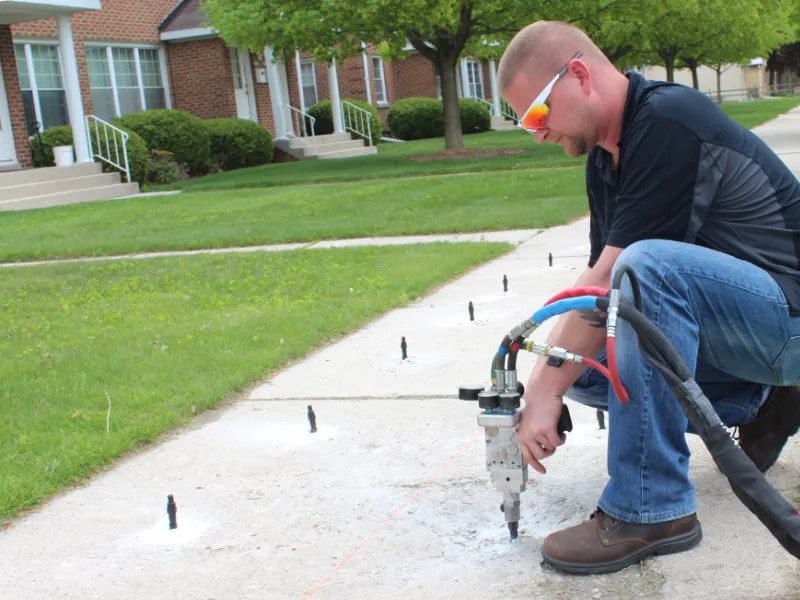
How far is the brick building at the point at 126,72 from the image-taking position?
2031 cm

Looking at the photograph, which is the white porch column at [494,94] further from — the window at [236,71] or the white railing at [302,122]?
the window at [236,71]

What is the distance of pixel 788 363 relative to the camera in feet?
9.09

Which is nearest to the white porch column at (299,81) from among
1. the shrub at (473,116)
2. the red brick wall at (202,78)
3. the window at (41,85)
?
the red brick wall at (202,78)

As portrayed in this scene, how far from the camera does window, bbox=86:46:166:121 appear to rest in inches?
951

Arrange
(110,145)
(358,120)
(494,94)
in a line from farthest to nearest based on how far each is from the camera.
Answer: (494,94) → (358,120) → (110,145)

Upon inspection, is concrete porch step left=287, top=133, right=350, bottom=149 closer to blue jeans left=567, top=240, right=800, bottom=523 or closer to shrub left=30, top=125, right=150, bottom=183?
shrub left=30, top=125, right=150, bottom=183

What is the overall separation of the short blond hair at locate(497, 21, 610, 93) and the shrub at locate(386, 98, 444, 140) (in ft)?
106

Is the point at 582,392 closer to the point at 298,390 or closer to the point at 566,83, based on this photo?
the point at 566,83

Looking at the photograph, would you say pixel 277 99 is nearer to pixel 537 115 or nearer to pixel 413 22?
pixel 413 22

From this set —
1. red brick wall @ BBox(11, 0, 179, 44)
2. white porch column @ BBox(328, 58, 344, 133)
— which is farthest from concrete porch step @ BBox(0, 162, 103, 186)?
white porch column @ BBox(328, 58, 344, 133)

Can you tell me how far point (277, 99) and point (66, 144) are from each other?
23.0 feet

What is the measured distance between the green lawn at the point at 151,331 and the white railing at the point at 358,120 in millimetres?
20964

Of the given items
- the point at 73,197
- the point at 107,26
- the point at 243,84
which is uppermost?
the point at 107,26

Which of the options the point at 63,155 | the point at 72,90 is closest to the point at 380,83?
the point at 63,155
